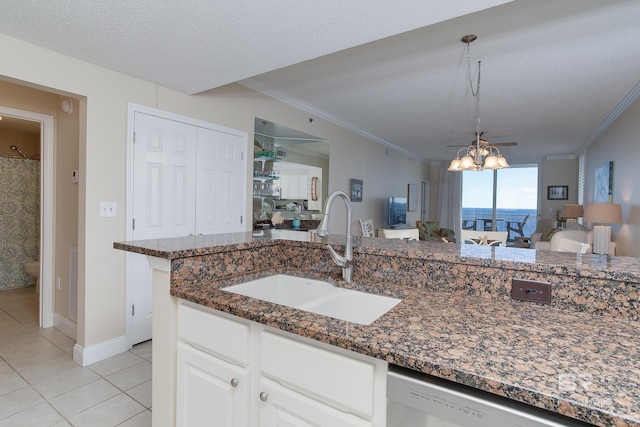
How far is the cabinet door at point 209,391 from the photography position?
1103 millimetres

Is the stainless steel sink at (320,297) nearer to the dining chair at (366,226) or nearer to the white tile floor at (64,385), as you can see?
A: the white tile floor at (64,385)

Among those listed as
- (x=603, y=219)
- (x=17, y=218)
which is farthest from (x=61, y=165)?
(x=603, y=219)

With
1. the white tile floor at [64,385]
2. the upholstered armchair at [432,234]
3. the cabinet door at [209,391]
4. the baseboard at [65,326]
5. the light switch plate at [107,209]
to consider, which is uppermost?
the light switch plate at [107,209]

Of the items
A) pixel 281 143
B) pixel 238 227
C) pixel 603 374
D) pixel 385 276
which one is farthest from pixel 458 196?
pixel 603 374

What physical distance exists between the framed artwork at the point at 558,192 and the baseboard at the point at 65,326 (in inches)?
361

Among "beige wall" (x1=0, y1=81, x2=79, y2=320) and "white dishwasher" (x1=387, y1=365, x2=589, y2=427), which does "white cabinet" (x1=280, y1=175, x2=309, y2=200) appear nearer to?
"beige wall" (x1=0, y1=81, x2=79, y2=320)

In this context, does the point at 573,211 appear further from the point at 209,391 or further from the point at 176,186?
the point at 209,391

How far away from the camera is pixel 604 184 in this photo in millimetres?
4805

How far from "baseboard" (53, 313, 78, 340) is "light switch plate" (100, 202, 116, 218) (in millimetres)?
1179

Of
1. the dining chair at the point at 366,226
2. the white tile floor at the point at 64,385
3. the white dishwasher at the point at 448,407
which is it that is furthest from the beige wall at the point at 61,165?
the dining chair at the point at 366,226

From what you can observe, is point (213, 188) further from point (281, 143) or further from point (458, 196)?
point (458, 196)

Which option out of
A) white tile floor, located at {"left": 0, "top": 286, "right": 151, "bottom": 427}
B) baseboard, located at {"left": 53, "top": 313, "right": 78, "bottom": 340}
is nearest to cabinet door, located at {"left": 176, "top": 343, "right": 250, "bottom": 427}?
white tile floor, located at {"left": 0, "top": 286, "right": 151, "bottom": 427}

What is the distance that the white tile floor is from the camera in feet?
6.22

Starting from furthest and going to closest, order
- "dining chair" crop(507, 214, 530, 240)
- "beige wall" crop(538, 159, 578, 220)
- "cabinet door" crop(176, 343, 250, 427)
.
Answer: "dining chair" crop(507, 214, 530, 240)
"beige wall" crop(538, 159, 578, 220)
"cabinet door" crop(176, 343, 250, 427)
